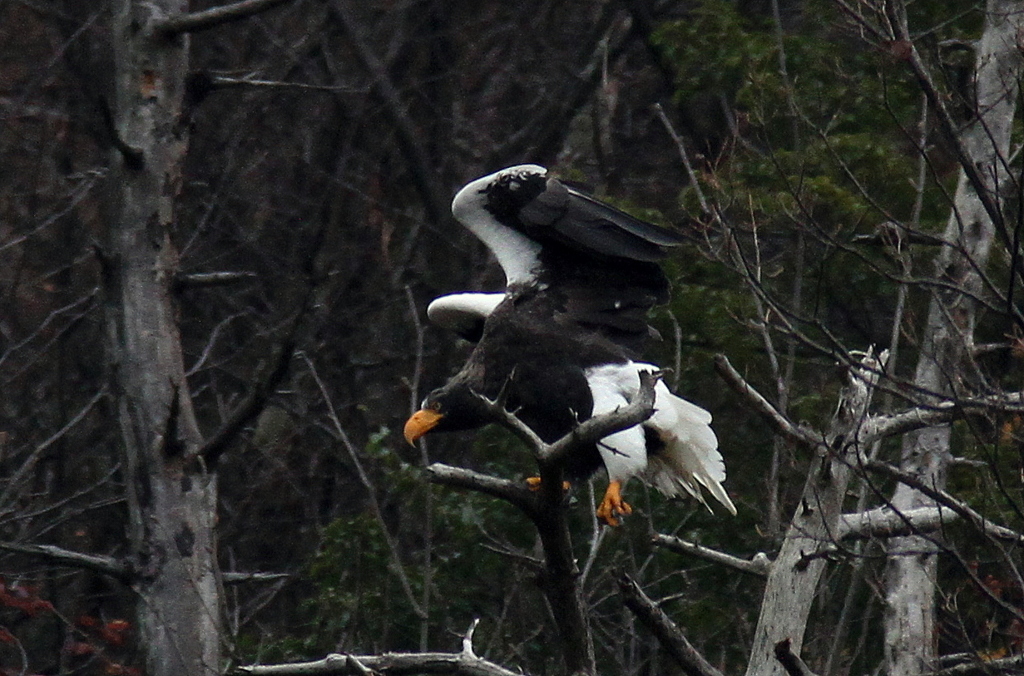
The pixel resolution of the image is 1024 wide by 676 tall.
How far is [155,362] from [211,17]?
1.35 m

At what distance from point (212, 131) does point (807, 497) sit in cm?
749

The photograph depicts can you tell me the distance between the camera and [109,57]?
10828mm

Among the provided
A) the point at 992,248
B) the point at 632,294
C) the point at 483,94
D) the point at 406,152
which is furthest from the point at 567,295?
the point at 483,94

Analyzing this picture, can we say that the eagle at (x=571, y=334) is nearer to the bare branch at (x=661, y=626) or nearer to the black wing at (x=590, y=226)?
the black wing at (x=590, y=226)

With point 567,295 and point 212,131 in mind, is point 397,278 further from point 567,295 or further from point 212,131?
point 567,295

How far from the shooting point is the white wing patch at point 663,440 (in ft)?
18.9

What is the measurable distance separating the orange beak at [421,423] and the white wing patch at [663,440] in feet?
1.85

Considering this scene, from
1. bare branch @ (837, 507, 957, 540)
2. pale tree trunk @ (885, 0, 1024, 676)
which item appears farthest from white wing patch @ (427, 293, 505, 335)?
bare branch @ (837, 507, 957, 540)

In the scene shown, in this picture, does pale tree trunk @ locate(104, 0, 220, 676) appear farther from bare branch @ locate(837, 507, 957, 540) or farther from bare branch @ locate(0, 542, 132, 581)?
bare branch @ locate(837, 507, 957, 540)

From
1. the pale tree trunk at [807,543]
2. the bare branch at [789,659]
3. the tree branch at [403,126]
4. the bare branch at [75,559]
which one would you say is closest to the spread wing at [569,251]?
the pale tree trunk at [807,543]

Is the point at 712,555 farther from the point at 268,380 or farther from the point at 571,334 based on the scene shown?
the point at 268,380

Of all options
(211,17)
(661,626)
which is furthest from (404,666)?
(211,17)

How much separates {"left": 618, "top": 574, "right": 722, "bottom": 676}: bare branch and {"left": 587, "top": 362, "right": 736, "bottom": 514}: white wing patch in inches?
54.0

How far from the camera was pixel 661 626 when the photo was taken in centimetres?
421
